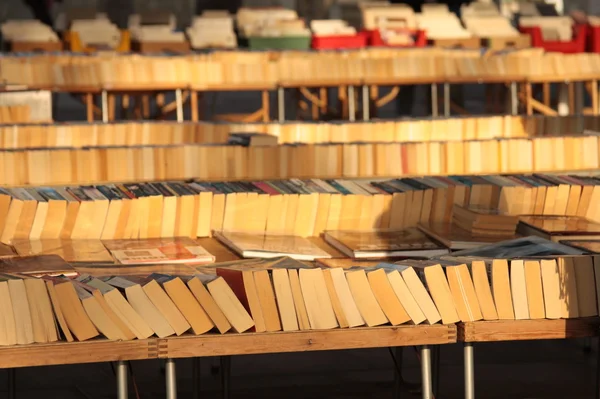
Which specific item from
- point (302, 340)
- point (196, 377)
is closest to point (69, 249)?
point (196, 377)

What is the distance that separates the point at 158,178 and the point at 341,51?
746 centimetres

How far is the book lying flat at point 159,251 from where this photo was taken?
562 cm

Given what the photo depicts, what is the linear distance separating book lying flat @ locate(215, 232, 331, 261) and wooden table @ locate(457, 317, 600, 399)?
45.0 inches

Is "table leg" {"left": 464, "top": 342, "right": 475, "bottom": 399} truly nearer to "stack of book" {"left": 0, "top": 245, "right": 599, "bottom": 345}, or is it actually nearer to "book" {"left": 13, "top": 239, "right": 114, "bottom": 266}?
"stack of book" {"left": 0, "top": 245, "right": 599, "bottom": 345}

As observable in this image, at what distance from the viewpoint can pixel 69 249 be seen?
5855mm

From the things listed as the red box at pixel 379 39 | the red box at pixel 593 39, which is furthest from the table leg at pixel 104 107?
the red box at pixel 593 39

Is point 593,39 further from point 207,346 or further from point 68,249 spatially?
point 207,346

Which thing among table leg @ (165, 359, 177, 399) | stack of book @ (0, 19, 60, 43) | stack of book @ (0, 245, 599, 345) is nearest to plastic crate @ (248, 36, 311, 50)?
stack of book @ (0, 19, 60, 43)

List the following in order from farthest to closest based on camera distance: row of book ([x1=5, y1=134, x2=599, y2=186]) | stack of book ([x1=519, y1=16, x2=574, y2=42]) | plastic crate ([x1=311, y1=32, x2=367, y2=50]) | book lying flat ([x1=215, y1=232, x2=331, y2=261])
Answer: stack of book ([x1=519, y1=16, x2=574, y2=42]) → plastic crate ([x1=311, y1=32, x2=367, y2=50]) → row of book ([x1=5, y1=134, x2=599, y2=186]) → book lying flat ([x1=215, y1=232, x2=331, y2=261])

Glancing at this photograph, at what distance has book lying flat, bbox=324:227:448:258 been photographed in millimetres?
5777

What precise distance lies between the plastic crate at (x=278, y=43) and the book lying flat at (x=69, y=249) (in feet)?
33.3

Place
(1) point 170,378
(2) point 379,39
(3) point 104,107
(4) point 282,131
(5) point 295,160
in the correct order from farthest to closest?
(2) point 379,39, (3) point 104,107, (4) point 282,131, (5) point 295,160, (1) point 170,378

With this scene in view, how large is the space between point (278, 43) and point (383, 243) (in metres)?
10.5

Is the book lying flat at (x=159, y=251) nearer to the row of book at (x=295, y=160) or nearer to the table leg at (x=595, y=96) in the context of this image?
the row of book at (x=295, y=160)
